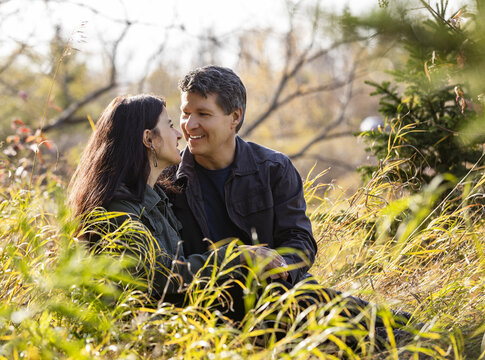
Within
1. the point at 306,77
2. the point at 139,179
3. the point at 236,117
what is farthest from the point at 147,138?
the point at 306,77

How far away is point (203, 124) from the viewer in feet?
9.50

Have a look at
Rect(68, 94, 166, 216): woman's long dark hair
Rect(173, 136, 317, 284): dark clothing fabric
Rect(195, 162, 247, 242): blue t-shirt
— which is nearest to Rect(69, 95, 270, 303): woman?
Rect(68, 94, 166, 216): woman's long dark hair

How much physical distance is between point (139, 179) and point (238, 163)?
632 mm

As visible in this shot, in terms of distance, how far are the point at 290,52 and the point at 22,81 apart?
5035 millimetres

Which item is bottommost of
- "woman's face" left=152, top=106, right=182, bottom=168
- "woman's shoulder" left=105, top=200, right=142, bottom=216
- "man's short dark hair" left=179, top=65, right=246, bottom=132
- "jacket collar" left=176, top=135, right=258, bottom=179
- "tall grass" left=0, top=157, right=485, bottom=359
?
"tall grass" left=0, top=157, right=485, bottom=359

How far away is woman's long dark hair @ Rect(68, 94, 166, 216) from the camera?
94.5 inches

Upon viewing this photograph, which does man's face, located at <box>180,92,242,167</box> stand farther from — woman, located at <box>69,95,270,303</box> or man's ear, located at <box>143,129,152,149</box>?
man's ear, located at <box>143,129,152,149</box>

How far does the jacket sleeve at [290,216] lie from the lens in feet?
8.96

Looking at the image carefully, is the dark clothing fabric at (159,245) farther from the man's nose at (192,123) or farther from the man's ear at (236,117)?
the man's ear at (236,117)

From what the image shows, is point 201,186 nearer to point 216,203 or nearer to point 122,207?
point 216,203

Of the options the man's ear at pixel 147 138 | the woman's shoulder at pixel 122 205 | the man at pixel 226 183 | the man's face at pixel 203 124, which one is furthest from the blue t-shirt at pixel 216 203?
the woman's shoulder at pixel 122 205

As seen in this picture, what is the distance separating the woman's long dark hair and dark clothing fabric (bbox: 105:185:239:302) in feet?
0.18

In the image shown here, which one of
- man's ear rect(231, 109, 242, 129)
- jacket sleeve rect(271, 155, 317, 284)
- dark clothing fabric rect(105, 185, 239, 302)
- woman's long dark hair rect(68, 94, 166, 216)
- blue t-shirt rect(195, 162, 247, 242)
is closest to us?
dark clothing fabric rect(105, 185, 239, 302)

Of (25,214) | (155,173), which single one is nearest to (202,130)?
(155,173)
